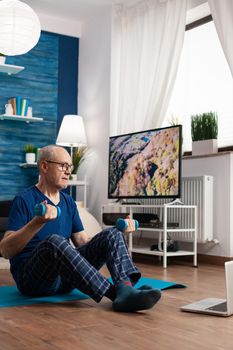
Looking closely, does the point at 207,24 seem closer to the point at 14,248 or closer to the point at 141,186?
the point at 141,186

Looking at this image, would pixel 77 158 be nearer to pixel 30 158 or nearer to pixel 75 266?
pixel 30 158

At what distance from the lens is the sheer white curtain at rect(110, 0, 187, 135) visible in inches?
183

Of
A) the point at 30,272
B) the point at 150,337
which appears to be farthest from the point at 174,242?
the point at 150,337

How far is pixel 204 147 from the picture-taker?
4.33 metres

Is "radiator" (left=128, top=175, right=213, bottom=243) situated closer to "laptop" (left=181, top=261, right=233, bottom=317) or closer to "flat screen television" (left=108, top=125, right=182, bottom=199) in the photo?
"flat screen television" (left=108, top=125, right=182, bottom=199)

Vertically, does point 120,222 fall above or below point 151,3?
below

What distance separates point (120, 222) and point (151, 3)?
11.2 feet

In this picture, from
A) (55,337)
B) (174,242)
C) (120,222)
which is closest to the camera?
(55,337)

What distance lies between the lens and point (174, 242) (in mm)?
4336

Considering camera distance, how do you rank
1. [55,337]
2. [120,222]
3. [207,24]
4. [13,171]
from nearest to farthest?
[55,337], [120,222], [207,24], [13,171]

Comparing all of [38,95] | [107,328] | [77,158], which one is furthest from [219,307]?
[38,95]

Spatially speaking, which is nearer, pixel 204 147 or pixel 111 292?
pixel 111 292

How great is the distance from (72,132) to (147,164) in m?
1.36

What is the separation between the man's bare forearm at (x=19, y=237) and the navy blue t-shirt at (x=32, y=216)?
0.06 metres
